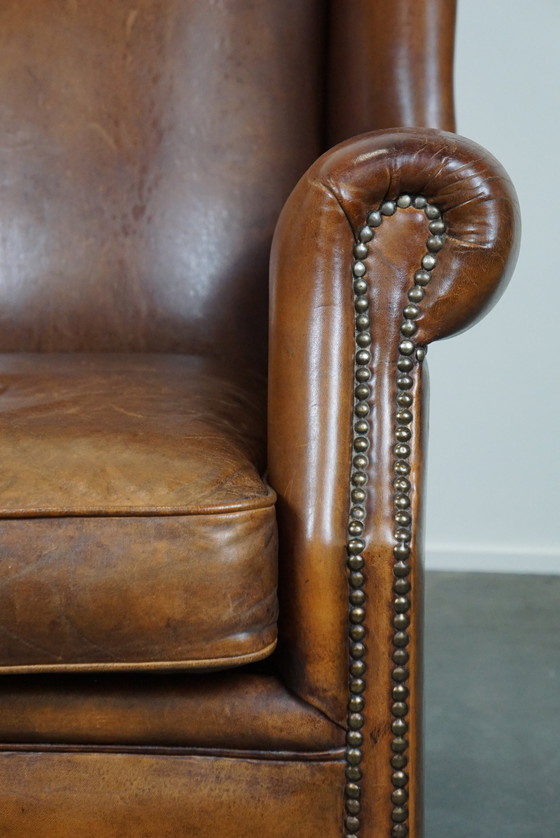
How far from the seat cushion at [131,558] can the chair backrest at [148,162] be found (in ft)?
1.89

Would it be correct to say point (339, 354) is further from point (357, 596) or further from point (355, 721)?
point (355, 721)

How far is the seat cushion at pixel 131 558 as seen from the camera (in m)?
0.65

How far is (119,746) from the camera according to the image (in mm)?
737

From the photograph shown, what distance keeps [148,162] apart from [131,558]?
784 mm

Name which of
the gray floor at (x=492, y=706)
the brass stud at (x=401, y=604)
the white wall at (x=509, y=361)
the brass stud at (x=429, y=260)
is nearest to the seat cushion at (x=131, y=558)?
the brass stud at (x=401, y=604)

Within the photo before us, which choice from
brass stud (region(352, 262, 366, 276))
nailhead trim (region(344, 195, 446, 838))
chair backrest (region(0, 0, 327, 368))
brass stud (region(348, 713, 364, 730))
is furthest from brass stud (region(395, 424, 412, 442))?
chair backrest (region(0, 0, 327, 368))

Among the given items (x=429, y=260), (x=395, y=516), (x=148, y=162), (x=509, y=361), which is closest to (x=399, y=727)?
(x=395, y=516)

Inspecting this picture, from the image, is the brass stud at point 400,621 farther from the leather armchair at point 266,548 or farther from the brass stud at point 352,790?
the brass stud at point 352,790

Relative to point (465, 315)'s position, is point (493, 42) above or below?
above

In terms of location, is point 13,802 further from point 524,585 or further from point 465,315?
point 524,585

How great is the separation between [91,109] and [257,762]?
94 cm

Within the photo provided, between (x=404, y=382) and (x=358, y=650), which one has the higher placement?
(x=404, y=382)

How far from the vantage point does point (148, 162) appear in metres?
1.28

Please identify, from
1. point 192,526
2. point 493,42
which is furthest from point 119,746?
point 493,42
